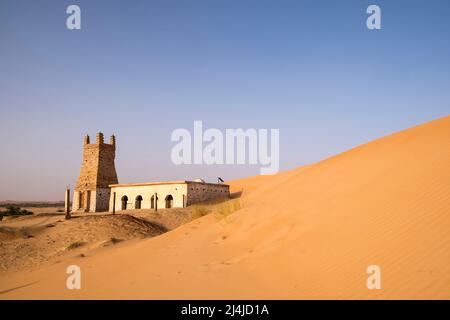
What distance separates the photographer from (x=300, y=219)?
23.3 feet

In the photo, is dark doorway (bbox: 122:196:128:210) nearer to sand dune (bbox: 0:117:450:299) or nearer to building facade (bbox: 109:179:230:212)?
building facade (bbox: 109:179:230:212)

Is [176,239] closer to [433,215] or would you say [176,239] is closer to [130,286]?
[130,286]

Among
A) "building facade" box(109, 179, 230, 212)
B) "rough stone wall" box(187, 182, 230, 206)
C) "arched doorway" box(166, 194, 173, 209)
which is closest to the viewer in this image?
"building facade" box(109, 179, 230, 212)

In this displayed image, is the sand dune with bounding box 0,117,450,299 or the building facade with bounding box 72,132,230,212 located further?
the building facade with bounding box 72,132,230,212

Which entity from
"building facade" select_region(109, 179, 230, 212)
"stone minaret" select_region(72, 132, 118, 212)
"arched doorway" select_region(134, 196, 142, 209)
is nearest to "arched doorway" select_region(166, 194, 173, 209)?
"building facade" select_region(109, 179, 230, 212)

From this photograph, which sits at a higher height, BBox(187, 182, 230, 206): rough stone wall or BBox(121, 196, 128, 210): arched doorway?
BBox(187, 182, 230, 206): rough stone wall

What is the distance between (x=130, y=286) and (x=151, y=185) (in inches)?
910

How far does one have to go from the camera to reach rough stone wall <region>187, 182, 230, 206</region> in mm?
27766

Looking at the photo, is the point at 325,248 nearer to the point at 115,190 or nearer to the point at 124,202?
the point at 124,202

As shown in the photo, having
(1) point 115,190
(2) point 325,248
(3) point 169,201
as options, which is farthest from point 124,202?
(2) point 325,248

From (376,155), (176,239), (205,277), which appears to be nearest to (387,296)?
(205,277)

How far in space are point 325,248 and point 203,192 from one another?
24159 mm

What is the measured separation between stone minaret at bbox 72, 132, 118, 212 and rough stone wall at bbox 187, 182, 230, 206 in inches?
397

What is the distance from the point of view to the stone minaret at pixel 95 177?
3303 centimetres
